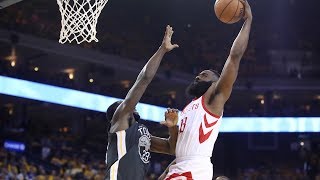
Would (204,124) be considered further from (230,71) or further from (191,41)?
(191,41)

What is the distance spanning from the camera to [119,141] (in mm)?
4027

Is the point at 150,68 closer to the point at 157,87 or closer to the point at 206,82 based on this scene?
the point at 206,82

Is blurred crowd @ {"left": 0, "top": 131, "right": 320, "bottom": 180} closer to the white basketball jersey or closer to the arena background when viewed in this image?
the arena background

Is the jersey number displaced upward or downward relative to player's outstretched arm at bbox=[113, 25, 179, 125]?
downward

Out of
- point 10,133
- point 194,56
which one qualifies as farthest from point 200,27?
point 10,133

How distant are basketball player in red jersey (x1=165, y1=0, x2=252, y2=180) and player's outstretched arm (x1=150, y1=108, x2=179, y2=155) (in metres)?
0.09

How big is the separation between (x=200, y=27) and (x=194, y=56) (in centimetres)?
173

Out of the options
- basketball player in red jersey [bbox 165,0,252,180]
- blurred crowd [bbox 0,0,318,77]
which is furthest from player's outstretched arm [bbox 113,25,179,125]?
blurred crowd [bbox 0,0,318,77]

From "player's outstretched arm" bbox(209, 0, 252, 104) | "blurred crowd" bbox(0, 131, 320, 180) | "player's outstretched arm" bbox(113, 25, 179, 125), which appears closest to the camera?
"player's outstretched arm" bbox(209, 0, 252, 104)

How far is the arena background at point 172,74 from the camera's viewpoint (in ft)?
56.1

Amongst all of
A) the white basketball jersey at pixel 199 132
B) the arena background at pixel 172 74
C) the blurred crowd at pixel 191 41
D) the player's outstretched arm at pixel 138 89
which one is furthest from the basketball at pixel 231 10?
the blurred crowd at pixel 191 41

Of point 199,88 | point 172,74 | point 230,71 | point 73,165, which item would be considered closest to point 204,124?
point 199,88

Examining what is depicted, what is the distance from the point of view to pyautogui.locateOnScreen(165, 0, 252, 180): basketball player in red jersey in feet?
12.8

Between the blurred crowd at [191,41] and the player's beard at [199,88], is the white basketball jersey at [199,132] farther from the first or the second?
the blurred crowd at [191,41]
